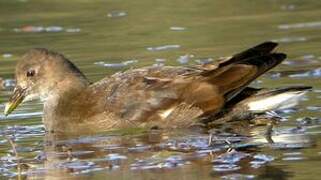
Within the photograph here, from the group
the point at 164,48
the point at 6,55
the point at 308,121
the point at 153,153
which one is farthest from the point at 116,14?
the point at 153,153

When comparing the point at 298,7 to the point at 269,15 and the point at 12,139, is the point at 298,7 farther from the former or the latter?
the point at 12,139

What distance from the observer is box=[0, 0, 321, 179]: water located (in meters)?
9.17

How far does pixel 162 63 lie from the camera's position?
15141mm

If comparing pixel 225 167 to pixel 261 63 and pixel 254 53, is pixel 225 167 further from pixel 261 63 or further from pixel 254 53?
pixel 254 53

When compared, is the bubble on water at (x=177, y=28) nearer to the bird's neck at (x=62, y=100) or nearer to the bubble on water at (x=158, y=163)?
the bird's neck at (x=62, y=100)

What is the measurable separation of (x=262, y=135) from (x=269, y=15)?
30.2 feet

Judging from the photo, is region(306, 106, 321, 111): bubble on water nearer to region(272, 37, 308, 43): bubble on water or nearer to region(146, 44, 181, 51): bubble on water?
region(272, 37, 308, 43): bubble on water

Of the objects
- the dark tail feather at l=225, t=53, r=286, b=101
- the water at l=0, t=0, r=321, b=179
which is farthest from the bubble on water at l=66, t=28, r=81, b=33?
the dark tail feather at l=225, t=53, r=286, b=101

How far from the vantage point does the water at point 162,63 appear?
9.17m

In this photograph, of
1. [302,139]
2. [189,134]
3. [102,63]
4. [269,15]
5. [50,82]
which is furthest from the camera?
[269,15]

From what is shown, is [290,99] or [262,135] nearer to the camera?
[262,135]

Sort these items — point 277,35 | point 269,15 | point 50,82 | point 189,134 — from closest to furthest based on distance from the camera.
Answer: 1. point 189,134
2. point 50,82
3. point 277,35
4. point 269,15

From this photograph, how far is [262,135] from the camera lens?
1038cm

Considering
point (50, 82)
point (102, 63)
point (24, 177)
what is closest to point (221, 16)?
point (102, 63)
